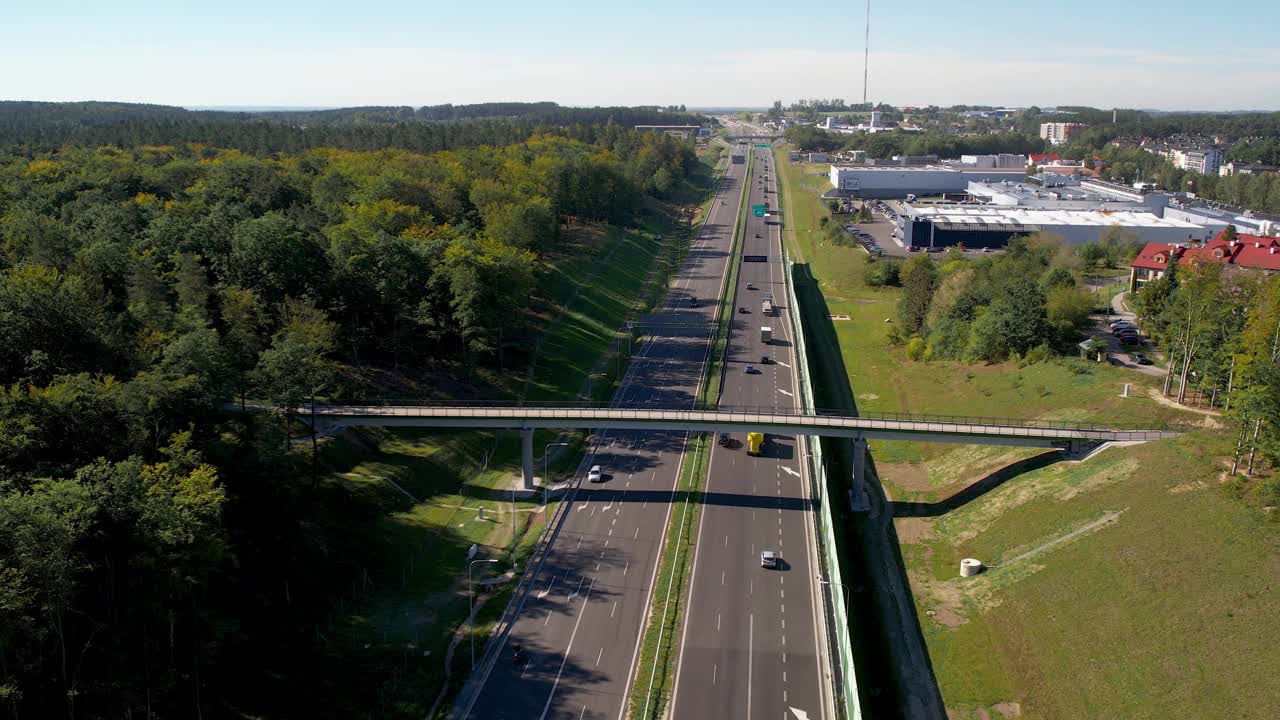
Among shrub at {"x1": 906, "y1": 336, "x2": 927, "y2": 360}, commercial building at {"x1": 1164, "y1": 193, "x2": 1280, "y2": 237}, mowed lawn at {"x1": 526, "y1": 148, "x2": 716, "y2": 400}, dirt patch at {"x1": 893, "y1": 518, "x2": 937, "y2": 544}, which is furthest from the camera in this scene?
commercial building at {"x1": 1164, "y1": 193, "x2": 1280, "y2": 237}

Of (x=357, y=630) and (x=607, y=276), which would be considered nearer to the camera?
(x=357, y=630)

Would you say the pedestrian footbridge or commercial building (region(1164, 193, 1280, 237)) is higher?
commercial building (region(1164, 193, 1280, 237))

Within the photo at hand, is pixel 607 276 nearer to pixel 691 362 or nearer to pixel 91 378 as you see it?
pixel 691 362

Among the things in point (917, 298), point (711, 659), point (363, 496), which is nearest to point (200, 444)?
point (363, 496)

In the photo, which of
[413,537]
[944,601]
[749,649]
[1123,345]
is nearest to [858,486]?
[944,601]

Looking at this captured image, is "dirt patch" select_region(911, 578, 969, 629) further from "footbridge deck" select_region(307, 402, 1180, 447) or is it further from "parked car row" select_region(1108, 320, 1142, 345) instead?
"parked car row" select_region(1108, 320, 1142, 345)

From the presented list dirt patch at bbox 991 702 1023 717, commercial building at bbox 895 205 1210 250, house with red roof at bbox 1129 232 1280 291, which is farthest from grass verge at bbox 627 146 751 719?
commercial building at bbox 895 205 1210 250
